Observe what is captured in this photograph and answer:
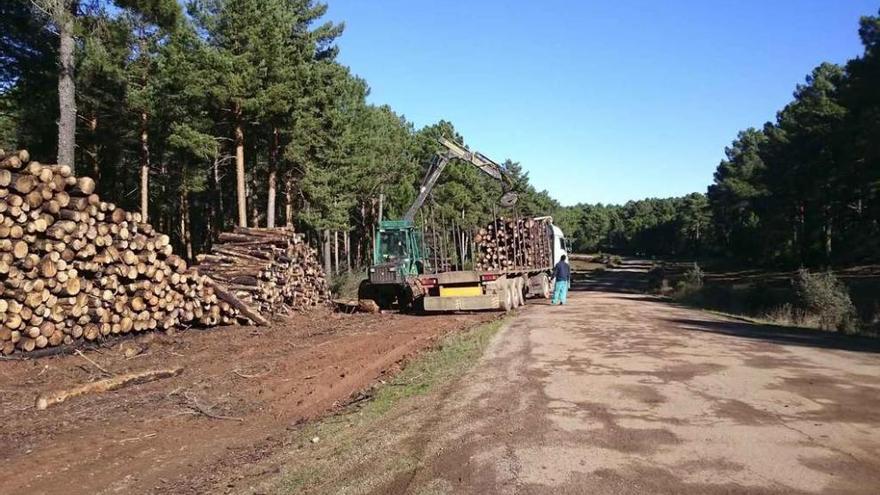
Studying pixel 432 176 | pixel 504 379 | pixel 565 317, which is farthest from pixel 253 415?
pixel 432 176

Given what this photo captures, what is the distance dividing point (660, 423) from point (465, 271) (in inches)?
575

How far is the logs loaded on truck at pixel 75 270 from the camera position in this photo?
1130 centimetres

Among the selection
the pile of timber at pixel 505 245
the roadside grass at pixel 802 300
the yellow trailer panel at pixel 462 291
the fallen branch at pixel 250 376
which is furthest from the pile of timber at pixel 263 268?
the roadside grass at pixel 802 300

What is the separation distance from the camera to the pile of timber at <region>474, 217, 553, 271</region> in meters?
23.9

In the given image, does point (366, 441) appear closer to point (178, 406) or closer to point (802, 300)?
point (178, 406)

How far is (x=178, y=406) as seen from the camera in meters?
9.23

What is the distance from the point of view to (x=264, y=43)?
23391 millimetres

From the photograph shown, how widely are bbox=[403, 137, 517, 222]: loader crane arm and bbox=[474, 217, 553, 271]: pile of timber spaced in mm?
940

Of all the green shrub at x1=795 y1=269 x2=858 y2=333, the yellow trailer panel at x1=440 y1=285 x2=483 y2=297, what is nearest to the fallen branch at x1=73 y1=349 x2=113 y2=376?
the yellow trailer panel at x1=440 y1=285 x2=483 y2=297

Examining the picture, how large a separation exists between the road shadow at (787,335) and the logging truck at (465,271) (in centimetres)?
627

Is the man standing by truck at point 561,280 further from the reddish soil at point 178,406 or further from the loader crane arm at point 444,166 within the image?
the reddish soil at point 178,406

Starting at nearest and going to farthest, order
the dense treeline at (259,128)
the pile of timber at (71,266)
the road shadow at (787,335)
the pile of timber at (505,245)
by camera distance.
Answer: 1. the pile of timber at (71,266)
2. the road shadow at (787,335)
3. the dense treeline at (259,128)
4. the pile of timber at (505,245)

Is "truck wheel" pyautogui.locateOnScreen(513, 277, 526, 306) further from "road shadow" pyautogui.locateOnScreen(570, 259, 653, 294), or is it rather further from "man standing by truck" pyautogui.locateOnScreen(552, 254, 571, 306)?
"road shadow" pyautogui.locateOnScreen(570, 259, 653, 294)

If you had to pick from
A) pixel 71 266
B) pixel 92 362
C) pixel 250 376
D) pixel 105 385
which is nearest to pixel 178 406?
pixel 105 385
